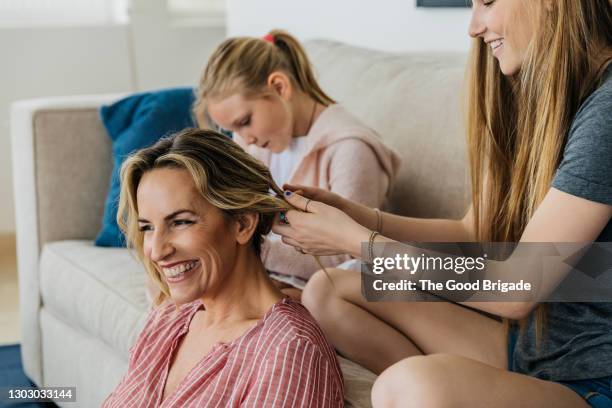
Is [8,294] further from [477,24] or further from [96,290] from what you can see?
[477,24]

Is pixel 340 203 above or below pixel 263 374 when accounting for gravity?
above

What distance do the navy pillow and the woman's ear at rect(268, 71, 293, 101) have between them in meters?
0.62

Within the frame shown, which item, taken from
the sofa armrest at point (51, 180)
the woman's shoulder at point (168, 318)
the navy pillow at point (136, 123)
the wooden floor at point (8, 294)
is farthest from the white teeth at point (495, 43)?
the wooden floor at point (8, 294)

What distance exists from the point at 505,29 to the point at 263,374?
2.12ft

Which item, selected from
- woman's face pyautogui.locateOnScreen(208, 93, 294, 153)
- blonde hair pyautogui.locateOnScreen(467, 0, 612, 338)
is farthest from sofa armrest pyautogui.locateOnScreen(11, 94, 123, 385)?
blonde hair pyautogui.locateOnScreen(467, 0, 612, 338)

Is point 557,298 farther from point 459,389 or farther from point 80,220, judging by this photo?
point 80,220

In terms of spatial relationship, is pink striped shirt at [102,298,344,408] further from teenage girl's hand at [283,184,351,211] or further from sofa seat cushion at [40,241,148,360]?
sofa seat cushion at [40,241,148,360]

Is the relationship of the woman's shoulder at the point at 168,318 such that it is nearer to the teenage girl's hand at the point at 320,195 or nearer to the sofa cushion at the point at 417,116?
the teenage girl's hand at the point at 320,195

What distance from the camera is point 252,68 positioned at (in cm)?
216

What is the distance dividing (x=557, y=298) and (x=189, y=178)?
588mm

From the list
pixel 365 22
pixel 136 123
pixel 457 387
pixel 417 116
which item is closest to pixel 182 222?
pixel 457 387

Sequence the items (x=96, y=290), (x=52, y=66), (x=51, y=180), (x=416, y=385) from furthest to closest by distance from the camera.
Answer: (x=52, y=66), (x=51, y=180), (x=96, y=290), (x=416, y=385)

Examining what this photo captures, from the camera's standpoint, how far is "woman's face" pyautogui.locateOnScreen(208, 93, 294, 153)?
2.14 meters

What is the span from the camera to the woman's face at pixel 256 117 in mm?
2141
